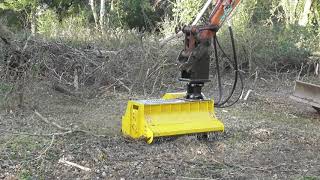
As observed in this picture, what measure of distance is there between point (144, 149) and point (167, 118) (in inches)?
22.2

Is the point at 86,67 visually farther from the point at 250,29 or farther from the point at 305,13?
the point at 305,13

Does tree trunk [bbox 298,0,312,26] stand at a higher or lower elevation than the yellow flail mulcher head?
higher

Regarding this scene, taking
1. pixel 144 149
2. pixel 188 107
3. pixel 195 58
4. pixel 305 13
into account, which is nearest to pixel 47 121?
pixel 144 149

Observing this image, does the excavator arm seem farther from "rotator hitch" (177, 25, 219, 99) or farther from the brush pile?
the brush pile

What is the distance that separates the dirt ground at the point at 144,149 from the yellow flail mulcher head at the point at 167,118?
0.44ft

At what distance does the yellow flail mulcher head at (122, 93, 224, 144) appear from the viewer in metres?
5.91

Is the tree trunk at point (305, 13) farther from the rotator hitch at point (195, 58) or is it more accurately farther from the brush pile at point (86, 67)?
the rotator hitch at point (195, 58)

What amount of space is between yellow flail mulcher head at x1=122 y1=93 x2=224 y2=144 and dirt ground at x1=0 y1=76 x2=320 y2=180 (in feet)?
0.44

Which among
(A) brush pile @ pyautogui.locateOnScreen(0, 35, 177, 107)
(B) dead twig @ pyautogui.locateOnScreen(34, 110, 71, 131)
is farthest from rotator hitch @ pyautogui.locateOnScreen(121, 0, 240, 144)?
(A) brush pile @ pyautogui.locateOnScreen(0, 35, 177, 107)

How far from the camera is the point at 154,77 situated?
10.5 meters

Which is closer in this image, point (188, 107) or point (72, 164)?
point (72, 164)

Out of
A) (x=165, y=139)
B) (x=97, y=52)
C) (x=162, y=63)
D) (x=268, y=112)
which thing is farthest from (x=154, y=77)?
(x=165, y=139)

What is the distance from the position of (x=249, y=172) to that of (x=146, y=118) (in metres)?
1.42

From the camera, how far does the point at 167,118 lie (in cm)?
609
